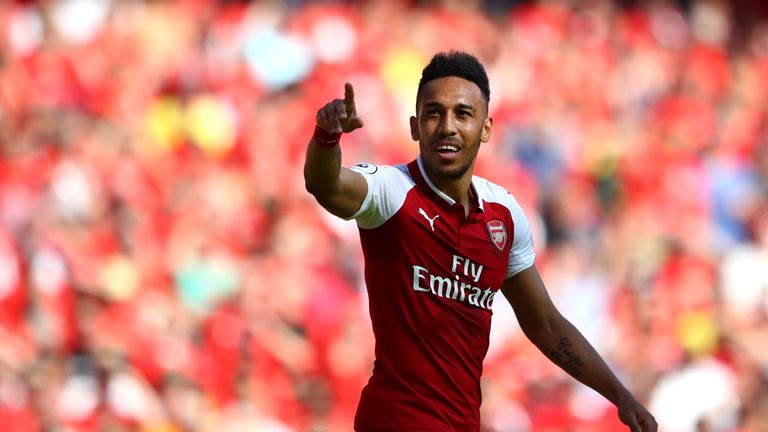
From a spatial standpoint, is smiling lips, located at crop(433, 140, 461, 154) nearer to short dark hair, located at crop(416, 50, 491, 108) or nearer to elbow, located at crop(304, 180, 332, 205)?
short dark hair, located at crop(416, 50, 491, 108)

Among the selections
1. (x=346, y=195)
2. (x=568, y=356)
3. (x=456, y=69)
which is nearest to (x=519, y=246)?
(x=568, y=356)

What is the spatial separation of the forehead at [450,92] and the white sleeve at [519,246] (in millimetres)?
468

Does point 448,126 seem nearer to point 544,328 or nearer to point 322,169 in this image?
point 322,169

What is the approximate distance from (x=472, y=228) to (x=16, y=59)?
18.7 ft

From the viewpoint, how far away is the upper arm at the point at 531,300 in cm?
423

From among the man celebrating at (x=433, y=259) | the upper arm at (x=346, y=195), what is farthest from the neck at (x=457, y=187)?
the upper arm at (x=346, y=195)

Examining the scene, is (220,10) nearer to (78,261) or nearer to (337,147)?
(78,261)

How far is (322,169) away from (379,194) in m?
0.35

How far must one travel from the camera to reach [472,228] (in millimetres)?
3936

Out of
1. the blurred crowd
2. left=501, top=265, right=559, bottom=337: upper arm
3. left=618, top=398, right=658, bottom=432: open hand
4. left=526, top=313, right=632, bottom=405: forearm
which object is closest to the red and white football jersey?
left=501, top=265, right=559, bottom=337: upper arm

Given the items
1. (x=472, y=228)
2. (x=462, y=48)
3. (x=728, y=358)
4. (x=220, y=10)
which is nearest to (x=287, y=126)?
(x=220, y=10)

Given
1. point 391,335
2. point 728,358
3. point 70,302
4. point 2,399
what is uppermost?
point 728,358

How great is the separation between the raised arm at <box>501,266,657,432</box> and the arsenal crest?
8.3 inches

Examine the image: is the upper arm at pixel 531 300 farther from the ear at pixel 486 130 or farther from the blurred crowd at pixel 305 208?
the blurred crowd at pixel 305 208
